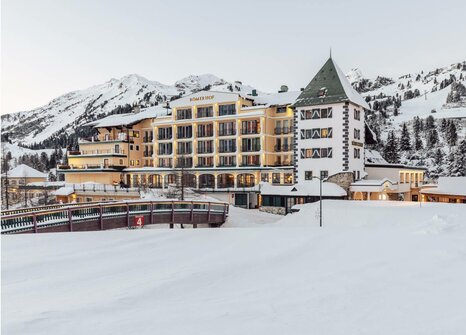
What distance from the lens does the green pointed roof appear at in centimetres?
4022

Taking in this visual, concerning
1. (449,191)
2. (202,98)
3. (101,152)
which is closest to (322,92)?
(449,191)

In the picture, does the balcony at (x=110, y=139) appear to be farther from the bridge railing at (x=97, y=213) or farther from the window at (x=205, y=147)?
the bridge railing at (x=97, y=213)

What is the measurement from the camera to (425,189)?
42.1m

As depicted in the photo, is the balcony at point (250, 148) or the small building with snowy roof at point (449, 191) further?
the balcony at point (250, 148)

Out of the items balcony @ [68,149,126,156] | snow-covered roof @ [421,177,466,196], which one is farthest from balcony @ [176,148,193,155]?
snow-covered roof @ [421,177,466,196]

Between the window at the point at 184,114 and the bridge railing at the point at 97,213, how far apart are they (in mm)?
23996

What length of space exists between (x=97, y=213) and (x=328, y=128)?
2755cm

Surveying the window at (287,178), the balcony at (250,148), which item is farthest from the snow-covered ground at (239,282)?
the balcony at (250,148)

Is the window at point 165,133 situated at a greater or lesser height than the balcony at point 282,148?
greater

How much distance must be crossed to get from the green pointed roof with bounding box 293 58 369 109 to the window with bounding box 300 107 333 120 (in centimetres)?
82

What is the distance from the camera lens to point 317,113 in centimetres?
4128

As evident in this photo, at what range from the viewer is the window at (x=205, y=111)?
5347 cm

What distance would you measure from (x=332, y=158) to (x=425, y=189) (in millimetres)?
12350

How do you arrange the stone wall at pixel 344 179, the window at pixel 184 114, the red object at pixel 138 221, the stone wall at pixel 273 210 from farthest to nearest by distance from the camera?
the window at pixel 184 114 < the stone wall at pixel 273 210 < the stone wall at pixel 344 179 < the red object at pixel 138 221
